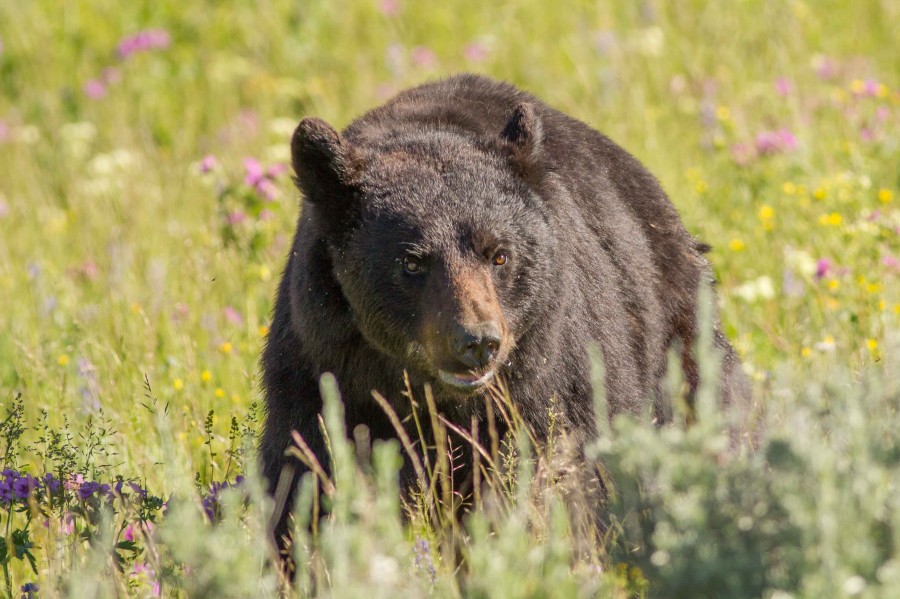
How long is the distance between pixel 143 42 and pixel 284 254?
4416mm

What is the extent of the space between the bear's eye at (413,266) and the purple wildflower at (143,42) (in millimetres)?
7016

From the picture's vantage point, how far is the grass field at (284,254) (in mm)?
2396

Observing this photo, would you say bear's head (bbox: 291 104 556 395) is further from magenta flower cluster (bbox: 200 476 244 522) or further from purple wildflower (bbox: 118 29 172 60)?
purple wildflower (bbox: 118 29 172 60)

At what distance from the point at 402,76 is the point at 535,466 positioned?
6.31 metres

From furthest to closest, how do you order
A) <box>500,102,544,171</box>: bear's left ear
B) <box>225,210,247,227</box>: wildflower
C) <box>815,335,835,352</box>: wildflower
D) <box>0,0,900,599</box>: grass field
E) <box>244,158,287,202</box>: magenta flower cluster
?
<box>225,210,247,227</box>: wildflower < <box>244,158,287,202</box>: magenta flower cluster < <box>815,335,835,352</box>: wildflower < <box>500,102,544,171</box>: bear's left ear < <box>0,0,900,599</box>: grass field

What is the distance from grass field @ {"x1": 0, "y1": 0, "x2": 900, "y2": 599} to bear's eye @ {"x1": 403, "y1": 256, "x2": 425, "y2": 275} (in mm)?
662

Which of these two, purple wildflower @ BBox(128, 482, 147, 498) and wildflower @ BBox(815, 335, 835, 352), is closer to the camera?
purple wildflower @ BBox(128, 482, 147, 498)

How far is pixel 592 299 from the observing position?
13.9ft

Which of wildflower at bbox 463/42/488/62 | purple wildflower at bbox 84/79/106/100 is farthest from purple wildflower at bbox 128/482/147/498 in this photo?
purple wildflower at bbox 84/79/106/100

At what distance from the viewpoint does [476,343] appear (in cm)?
349

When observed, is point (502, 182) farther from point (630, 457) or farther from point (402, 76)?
point (402, 76)

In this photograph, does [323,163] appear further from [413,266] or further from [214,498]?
[214,498]

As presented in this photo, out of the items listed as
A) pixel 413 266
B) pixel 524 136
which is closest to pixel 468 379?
pixel 413 266

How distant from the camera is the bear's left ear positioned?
4.05 metres
